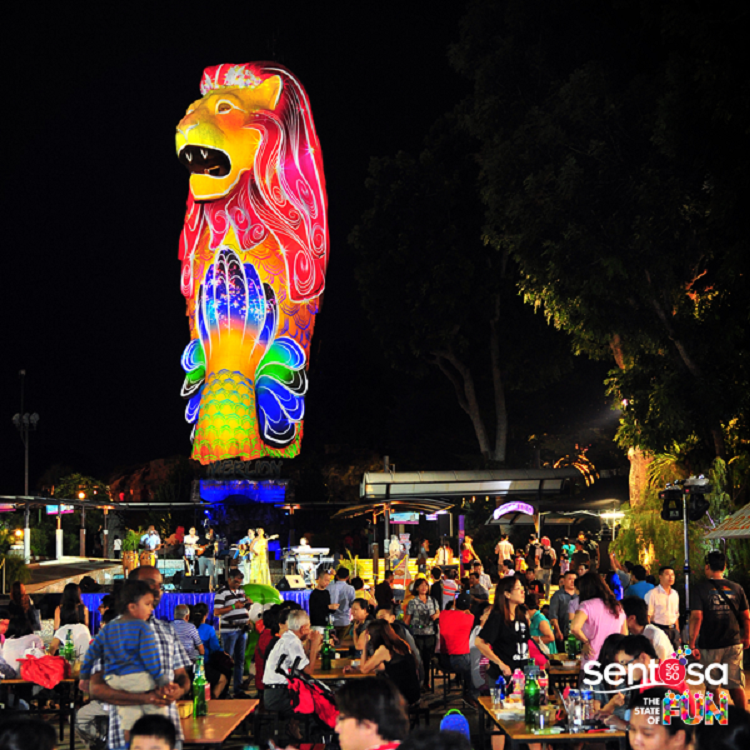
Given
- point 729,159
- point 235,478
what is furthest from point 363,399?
point 729,159

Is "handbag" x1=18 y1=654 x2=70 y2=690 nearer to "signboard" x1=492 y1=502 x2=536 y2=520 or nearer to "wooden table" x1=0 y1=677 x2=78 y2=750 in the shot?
"wooden table" x1=0 y1=677 x2=78 y2=750

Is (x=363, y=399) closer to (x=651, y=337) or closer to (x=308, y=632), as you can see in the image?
(x=651, y=337)

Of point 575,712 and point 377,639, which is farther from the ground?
point 377,639

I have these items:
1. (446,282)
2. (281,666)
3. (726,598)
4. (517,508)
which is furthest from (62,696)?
(446,282)

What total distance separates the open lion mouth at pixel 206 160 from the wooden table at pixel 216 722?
Answer: 37.3 m

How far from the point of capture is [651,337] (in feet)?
64.1

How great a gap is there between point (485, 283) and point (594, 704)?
106 ft

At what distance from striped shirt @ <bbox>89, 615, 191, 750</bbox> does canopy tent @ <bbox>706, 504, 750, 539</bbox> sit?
8.95m

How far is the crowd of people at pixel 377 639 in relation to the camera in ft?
18.9

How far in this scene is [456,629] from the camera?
38.1 feet

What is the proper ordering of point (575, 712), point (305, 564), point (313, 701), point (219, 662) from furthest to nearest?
point (305, 564) < point (219, 662) < point (313, 701) < point (575, 712)

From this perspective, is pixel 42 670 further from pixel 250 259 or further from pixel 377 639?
pixel 250 259

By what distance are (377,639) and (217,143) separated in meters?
37.0

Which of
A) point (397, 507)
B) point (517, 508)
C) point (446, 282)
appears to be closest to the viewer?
point (397, 507)
